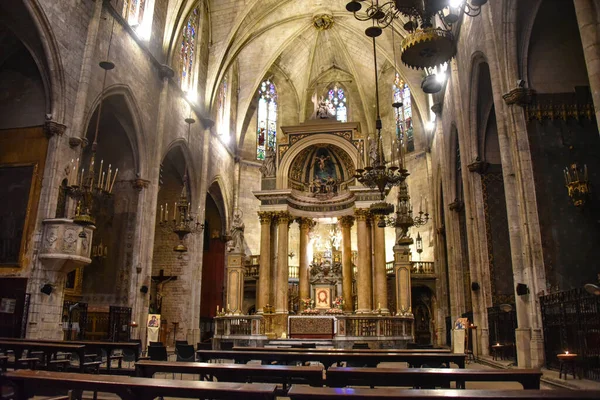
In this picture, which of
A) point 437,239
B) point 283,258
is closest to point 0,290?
point 283,258

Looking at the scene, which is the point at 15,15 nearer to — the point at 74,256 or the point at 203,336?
the point at 74,256

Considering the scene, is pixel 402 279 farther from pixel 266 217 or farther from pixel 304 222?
pixel 266 217

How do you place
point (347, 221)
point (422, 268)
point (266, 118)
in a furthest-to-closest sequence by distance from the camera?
point (266, 118), point (422, 268), point (347, 221)

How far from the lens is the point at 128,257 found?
17.4m

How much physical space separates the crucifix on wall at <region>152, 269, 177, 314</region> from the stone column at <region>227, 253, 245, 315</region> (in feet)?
12.3

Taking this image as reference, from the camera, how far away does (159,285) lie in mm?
21844

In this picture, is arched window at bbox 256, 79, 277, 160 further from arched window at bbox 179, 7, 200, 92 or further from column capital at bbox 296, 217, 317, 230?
column capital at bbox 296, 217, 317, 230

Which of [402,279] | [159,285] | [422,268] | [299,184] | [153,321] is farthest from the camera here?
[422,268]

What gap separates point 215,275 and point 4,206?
15295 mm

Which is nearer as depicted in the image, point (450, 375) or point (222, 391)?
point (222, 391)

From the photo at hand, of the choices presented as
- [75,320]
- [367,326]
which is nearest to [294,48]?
[367,326]

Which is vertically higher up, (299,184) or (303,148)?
(303,148)

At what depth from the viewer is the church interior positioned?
9.94 m

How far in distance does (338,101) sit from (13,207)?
23601 mm
